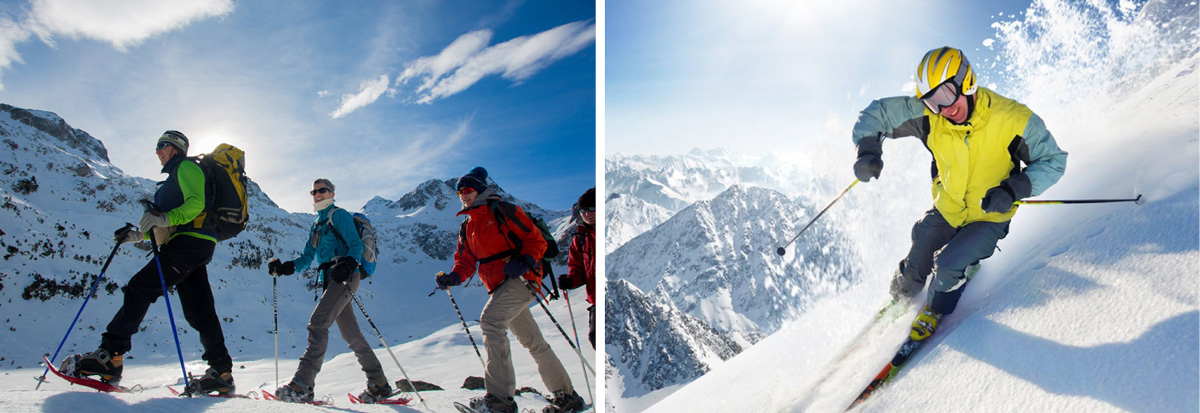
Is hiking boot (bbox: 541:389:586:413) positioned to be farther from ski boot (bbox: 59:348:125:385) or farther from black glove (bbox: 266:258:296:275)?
ski boot (bbox: 59:348:125:385)

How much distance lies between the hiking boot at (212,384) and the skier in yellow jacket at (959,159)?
4.03 m

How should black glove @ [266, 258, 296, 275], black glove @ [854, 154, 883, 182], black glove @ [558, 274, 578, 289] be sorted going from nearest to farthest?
1. black glove @ [854, 154, 883, 182]
2. black glove @ [558, 274, 578, 289]
3. black glove @ [266, 258, 296, 275]

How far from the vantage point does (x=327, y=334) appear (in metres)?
3.61

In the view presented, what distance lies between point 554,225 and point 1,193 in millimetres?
51305

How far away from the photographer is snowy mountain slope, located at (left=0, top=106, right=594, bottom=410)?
1389 cm

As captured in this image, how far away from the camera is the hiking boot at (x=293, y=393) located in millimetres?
3250

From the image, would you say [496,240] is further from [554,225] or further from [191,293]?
[554,225]

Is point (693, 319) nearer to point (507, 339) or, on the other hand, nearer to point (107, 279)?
point (107, 279)

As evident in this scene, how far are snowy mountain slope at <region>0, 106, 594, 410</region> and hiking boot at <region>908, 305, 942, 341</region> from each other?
461 centimetres

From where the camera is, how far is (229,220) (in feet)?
11.2

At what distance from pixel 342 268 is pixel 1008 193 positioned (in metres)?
3.80

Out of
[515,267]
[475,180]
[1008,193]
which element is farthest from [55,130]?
[1008,193]

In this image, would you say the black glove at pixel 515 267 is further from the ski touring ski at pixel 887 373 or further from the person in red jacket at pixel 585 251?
the ski touring ski at pixel 887 373

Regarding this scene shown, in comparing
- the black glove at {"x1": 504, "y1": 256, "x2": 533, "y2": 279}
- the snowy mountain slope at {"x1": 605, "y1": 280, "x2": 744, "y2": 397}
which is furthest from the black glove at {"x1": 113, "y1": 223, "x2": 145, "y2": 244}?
the snowy mountain slope at {"x1": 605, "y1": 280, "x2": 744, "y2": 397}
